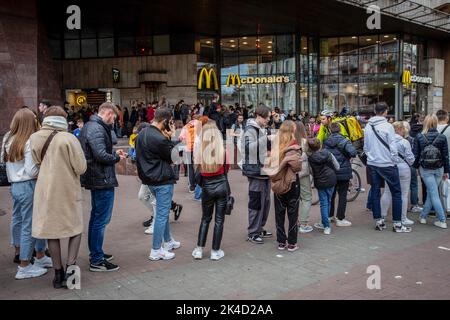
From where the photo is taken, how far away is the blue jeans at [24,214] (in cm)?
550

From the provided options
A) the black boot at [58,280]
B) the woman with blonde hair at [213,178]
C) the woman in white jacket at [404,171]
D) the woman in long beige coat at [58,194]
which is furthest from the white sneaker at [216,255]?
the woman in white jacket at [404,171]

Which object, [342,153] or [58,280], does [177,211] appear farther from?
[58,280]

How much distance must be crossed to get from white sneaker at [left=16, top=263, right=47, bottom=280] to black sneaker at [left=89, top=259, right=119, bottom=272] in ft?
1.87

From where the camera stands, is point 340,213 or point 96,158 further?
point 340,213

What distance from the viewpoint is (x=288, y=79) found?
34.0m

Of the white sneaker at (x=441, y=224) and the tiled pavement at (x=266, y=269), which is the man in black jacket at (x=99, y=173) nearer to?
the tiled pavement at (x=266, y=269)

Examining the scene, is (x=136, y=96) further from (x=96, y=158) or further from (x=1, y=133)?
(x=96, y=158)

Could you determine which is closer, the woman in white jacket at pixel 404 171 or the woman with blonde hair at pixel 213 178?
the woman with blonde hair at pixel 213 178

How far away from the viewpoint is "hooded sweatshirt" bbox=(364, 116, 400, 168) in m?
7.40

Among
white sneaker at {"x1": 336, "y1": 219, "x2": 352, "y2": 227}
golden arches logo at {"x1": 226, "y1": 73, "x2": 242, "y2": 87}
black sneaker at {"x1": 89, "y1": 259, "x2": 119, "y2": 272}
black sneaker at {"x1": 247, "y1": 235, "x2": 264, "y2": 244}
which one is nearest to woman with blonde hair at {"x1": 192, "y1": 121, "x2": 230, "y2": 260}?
black sneaker at {"x1": 247, "y1": 235, "x2": 264, "y2": 244}

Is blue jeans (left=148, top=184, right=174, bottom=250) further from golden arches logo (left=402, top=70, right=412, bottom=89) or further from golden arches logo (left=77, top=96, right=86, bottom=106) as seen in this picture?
golden arches logo (left=402, top=70, right=412, bottom=89)

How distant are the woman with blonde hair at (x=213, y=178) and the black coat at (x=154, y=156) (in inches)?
17.3

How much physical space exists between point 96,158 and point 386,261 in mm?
3901
